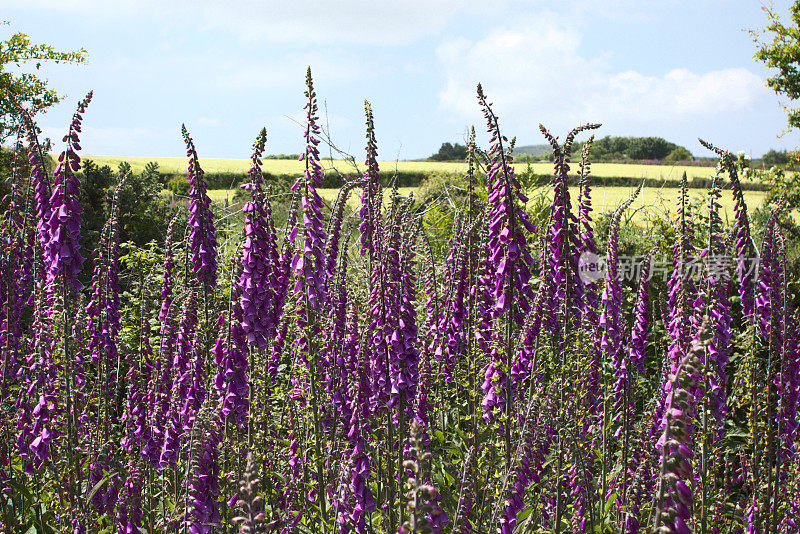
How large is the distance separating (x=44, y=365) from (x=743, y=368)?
220 inches

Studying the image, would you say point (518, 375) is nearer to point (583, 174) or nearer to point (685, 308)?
point (685, 308)

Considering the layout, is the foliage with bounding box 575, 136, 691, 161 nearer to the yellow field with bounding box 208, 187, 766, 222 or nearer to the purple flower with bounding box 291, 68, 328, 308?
the yellow field with bounding box 208, 187, 766, 222

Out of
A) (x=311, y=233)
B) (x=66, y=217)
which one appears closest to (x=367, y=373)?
(x=311, y=233)

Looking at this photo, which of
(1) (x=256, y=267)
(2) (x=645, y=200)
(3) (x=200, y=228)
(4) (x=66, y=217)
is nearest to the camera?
(1) (x=256, y=267)

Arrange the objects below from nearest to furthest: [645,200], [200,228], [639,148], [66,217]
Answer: [66,217] < [200,228] < [645,200] < [639,148]

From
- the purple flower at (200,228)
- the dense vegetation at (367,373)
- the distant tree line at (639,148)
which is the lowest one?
the dense vegetation at (367,373)

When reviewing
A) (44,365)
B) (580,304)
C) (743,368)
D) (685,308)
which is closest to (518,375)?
(580,304)

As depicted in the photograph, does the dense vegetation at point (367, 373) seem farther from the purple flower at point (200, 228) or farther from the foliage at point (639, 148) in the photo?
the foliage at point (639, 148)

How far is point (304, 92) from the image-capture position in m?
4.50

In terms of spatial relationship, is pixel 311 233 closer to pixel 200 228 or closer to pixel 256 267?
pixel 256 267

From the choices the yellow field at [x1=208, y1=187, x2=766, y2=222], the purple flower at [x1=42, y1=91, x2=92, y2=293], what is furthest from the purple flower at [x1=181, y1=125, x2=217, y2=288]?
the yellow field at [x1=208, y1=187, x2=766, y2=222]

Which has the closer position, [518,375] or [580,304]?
[518,375]

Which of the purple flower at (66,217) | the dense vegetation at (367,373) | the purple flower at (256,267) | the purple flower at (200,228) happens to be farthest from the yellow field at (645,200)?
the purple flower at (66,217)

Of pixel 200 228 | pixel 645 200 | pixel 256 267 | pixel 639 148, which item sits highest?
pixel 639 148
